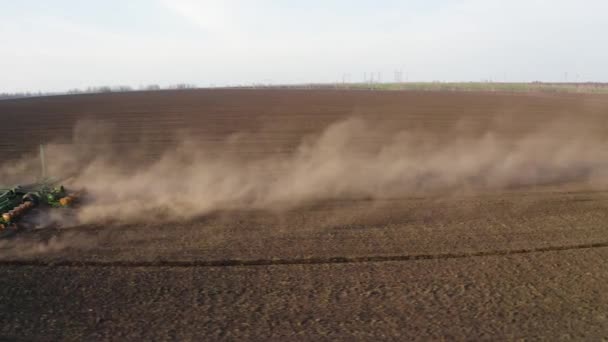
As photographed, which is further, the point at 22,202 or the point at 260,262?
the point at 22,202

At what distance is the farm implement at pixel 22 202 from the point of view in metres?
9.70

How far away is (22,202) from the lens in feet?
36.3

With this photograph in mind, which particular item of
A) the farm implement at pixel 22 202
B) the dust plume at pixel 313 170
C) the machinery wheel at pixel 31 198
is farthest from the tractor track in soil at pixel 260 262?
the machinery wheel at pixel 31 198

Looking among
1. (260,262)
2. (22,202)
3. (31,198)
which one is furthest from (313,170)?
(22,202)

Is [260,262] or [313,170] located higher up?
[313,170]

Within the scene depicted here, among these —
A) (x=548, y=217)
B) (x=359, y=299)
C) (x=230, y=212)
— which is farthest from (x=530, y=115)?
(x=359, y=299)

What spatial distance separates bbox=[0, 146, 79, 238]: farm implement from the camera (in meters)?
9.70

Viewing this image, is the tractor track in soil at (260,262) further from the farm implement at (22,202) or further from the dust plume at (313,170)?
the dust plume at (313,170)

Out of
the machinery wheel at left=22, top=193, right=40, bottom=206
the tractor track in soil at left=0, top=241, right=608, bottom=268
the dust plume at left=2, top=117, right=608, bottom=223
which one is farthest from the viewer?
the dust plume at left=2, top=117, right=608, bottom=223

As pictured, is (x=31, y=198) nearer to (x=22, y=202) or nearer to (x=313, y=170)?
(x=22, y=202)

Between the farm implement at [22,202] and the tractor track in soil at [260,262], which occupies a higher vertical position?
the farm implement at [22,202]

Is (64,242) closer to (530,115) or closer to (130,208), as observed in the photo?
(130,208)

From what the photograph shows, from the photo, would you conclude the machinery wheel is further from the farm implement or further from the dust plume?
the dust plume

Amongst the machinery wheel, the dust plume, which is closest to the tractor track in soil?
the dust plume
